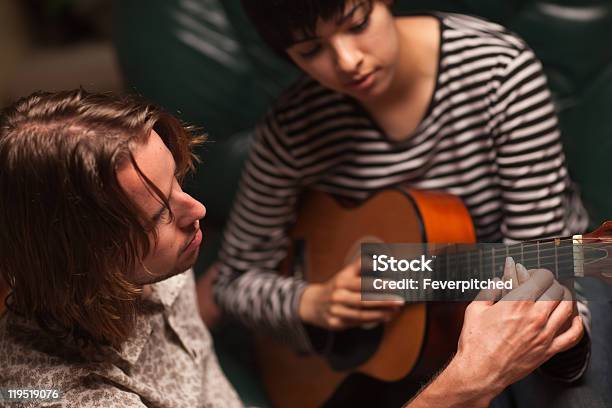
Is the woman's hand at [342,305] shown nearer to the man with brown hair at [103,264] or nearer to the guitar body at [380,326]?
→ the guitar body at [380,326]

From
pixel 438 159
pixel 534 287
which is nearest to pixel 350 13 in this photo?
pixel 438 159

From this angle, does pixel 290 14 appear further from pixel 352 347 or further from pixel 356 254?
pixel 352 347

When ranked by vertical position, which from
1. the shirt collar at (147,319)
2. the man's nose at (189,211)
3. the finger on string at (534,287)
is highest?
the man's nose at (189,211)

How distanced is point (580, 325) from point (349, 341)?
35cm

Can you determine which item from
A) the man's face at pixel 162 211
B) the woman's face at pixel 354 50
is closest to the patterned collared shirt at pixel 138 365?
the man's face at pixel 162 211

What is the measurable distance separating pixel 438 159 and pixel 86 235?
46 cm

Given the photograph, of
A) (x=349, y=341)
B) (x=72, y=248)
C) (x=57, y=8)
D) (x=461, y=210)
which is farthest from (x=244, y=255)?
(x=57, y=8)

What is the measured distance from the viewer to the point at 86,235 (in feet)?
2.12

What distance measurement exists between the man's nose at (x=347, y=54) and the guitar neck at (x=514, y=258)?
0.77 feet

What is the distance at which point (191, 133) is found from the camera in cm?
73

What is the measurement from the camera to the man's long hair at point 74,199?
63 cm

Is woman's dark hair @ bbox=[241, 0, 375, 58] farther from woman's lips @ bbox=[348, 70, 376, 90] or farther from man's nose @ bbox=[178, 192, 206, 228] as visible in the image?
man's nose @ bbox=[178, 192, 206, 228]

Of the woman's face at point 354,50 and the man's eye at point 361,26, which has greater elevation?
the man's eye at point 361,26

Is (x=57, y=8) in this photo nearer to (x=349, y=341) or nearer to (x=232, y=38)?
(x=232, y=38)
